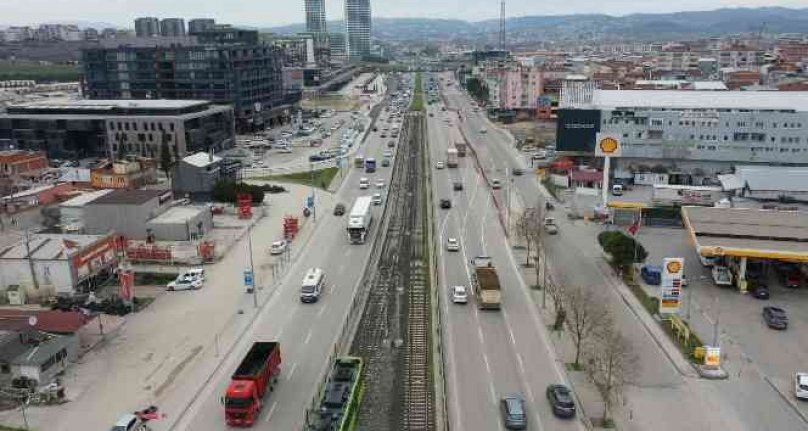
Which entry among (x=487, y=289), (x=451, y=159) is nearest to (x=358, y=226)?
(x=487, y=289)

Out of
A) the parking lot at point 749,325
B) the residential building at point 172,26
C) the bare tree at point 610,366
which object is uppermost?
the residential building at point 172,26

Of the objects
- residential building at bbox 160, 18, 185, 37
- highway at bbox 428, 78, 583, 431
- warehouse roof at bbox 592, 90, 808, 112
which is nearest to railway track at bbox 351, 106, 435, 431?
highway at bbox 428, 78, 583, 431

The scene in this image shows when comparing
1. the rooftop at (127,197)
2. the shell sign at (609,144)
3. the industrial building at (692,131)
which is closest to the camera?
the rooftop at (127,197)

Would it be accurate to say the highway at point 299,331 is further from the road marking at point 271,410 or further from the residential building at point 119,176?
the residential building at point 119,176

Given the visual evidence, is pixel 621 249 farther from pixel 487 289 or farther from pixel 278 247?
pixel 278 247

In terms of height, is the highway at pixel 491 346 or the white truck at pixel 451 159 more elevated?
the white truck at pixel 451 159

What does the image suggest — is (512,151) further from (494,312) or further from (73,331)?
(73,331)

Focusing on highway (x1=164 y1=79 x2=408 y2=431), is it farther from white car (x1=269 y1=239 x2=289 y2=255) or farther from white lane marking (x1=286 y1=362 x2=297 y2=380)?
white car (x1=269 y1=239 x2=289 y2=255)

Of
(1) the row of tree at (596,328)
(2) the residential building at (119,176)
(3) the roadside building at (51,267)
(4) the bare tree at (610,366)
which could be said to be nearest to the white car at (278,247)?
(3) the roadside building at (51,267)
